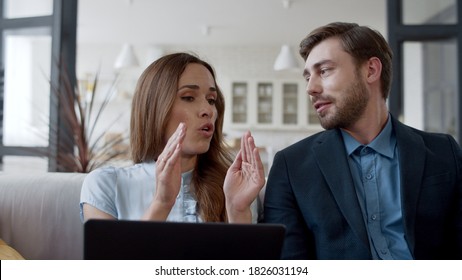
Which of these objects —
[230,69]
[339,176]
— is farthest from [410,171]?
[230,69]

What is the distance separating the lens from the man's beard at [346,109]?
162cm

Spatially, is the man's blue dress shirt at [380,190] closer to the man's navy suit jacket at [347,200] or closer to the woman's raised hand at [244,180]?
the man's navy suit jacket at [347,200]

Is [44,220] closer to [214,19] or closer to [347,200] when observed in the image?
[347,200]

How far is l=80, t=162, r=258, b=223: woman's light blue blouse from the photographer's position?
4.94 feet

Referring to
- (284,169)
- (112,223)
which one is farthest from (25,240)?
(112,223)

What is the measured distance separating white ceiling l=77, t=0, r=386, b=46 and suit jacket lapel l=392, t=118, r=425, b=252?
5283 millimetres

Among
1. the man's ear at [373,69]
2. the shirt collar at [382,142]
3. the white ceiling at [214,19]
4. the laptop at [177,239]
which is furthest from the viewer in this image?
the white ceiling at [214,19]

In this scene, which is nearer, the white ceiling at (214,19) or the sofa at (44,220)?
the sofa at (44,220)

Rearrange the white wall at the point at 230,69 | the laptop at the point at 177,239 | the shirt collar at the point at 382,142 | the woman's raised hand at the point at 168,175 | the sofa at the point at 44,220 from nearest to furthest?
the laptop at the point at 177,239 → the woman's raised hand at the point at 168,175 → the shirt collar at the point at 382,142 → the sofa at the point at 44,220 → the white wall at the point at 230,69

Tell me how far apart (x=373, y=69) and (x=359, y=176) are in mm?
400

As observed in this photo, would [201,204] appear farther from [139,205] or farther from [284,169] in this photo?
[284,169]

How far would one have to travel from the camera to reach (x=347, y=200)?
148cm

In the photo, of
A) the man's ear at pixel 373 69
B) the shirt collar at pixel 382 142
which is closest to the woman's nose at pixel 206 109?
the shirt collar at pixel 382 142

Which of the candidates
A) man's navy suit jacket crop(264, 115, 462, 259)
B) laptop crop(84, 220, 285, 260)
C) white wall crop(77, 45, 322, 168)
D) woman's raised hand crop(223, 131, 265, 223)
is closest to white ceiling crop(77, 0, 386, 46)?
white wall crop(77, 45, 322, 168)
